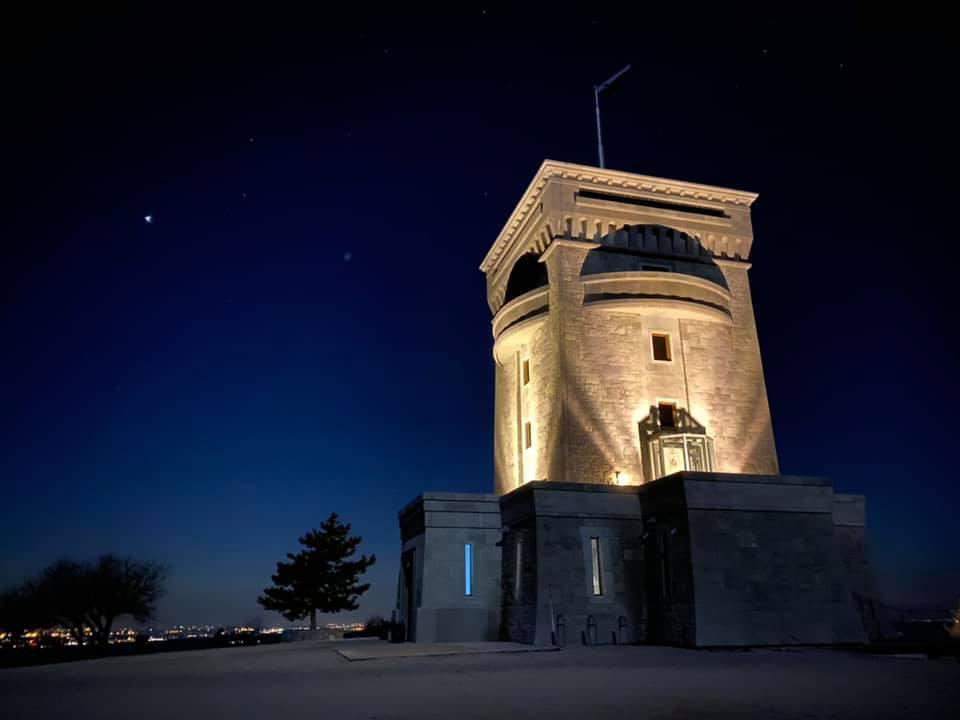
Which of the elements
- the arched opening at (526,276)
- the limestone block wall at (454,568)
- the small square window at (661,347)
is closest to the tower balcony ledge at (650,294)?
the small square window at (661,347)

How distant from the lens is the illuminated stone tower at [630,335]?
27.7 m

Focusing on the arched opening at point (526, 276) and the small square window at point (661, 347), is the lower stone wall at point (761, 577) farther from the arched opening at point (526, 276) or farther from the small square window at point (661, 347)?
the arched opening at point (526, 276)

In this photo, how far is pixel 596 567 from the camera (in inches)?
882

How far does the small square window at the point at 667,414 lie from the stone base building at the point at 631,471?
0.06m

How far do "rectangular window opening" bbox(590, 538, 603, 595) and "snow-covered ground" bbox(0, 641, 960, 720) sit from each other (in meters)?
5.17

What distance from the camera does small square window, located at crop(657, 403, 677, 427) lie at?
28.4 meters

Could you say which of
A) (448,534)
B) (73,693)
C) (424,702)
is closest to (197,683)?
(73,693)

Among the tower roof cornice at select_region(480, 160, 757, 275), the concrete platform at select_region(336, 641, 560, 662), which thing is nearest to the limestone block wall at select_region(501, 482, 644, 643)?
the concrete platform at select_region(336, 641, 560, 662)

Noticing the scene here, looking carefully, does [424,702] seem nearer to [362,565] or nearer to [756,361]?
[756,361]

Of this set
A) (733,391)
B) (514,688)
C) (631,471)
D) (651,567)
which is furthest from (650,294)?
(514,688)

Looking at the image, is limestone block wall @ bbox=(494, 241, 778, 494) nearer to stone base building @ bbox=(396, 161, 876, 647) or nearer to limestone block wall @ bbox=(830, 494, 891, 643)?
stone base building @ bbox=(396, 161, 876, 647)

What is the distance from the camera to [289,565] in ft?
147

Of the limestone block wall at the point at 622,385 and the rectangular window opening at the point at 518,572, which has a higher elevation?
the limestone block wall at the point at 622,385

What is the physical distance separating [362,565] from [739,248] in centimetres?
3054
